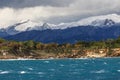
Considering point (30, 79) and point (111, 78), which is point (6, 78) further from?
point (111, 78)

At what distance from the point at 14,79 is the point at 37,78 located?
294 inches

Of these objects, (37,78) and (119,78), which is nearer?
(119,78)

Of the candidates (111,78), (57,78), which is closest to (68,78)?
(57,78)

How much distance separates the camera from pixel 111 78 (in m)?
123

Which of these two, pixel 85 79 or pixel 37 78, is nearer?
pixel 85 79

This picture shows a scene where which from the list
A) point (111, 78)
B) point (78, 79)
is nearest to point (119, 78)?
point (111, 78)

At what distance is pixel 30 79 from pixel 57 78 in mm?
7872

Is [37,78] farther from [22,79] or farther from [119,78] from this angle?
[119,78]

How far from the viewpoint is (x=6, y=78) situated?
429ft

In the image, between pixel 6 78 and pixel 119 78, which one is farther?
pixel 6 78

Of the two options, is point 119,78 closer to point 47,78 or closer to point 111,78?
point 111,78

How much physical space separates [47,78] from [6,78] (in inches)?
480

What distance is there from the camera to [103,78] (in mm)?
123500

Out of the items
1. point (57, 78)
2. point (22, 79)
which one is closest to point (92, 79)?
point (57, 78)
